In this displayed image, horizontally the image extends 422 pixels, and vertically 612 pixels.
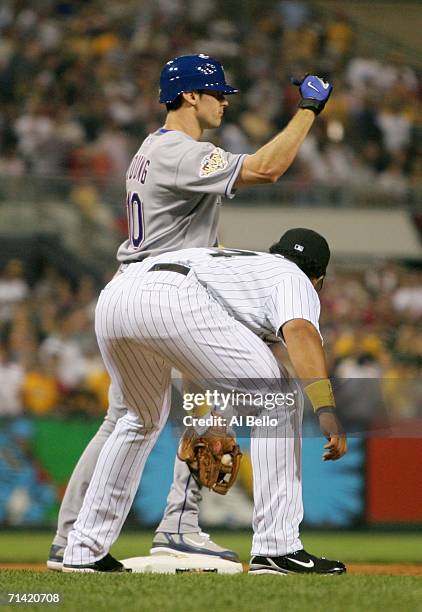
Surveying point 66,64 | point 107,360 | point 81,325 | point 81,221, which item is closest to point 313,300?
point 107,360

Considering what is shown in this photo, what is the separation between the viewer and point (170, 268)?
4113 mm

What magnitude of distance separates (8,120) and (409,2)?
679 cm

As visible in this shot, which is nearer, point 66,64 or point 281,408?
point 281,408

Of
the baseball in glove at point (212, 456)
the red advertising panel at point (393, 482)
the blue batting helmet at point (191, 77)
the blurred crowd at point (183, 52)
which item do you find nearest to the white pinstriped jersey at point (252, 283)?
the baseball in glove at point (212, 456)

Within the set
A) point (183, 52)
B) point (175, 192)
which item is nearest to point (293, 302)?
point (175, 192)

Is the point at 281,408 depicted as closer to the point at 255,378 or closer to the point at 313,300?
the point at 255,378

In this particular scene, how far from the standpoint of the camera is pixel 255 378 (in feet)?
13.2

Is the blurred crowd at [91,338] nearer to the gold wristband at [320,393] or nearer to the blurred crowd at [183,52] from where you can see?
the blurred crowd at [183,52]

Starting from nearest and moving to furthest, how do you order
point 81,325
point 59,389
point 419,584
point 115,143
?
1. point 419,584
2. point 59,389
3. point 81,325
4. point 115,143

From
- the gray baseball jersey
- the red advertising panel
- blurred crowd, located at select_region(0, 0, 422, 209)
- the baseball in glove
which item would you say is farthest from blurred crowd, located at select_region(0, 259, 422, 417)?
the baseball in glove

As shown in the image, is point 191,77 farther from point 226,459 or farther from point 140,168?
point 226,459

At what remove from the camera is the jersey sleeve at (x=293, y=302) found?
3.92m

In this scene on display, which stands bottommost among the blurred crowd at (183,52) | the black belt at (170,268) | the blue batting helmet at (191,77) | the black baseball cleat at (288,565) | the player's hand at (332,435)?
the black baseball cleat at (288,565)

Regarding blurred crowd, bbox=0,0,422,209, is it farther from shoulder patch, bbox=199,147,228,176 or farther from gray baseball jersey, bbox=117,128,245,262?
shoulder patch, bbox=199,147,228,176
